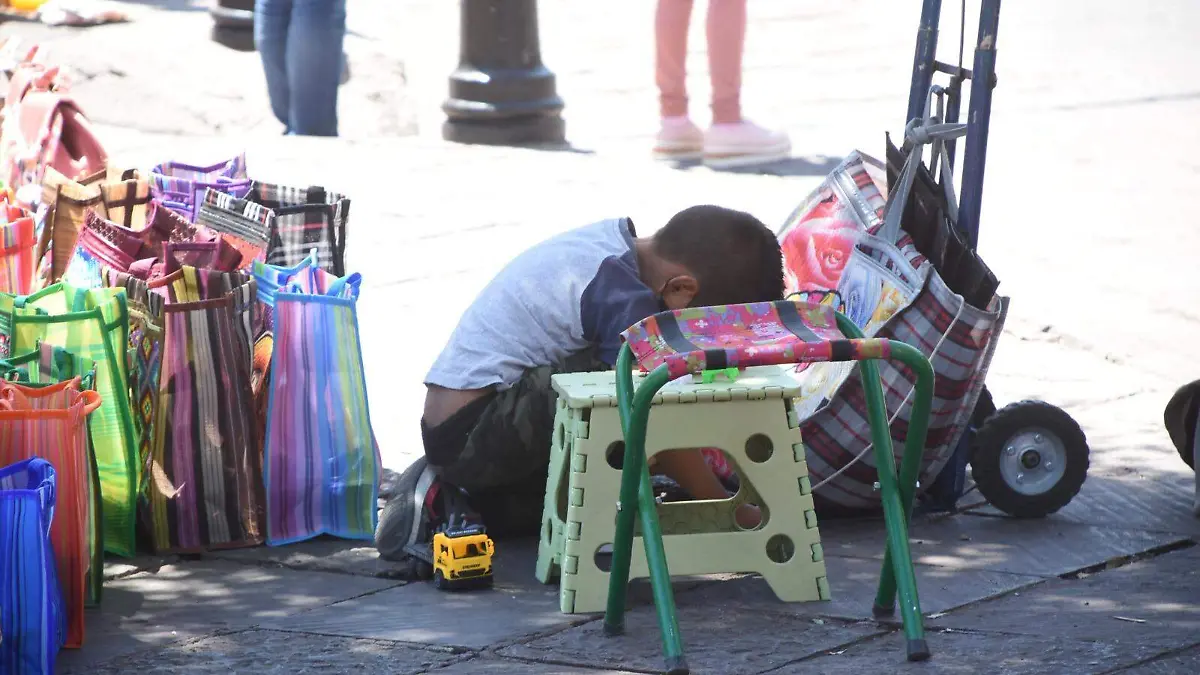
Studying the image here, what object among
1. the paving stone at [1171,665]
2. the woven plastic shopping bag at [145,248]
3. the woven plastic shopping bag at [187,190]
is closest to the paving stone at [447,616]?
the woven plastic shopping bag at [145,248]

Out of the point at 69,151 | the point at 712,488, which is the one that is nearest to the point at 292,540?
the point at 712,488

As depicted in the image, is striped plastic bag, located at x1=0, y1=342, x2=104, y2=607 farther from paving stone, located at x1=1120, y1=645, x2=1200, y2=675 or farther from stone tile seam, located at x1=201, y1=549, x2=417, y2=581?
paving stone, located at x1=1120, y1=645, x2=1200, y2=675

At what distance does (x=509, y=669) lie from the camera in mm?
3342

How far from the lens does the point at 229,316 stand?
4.07 metres

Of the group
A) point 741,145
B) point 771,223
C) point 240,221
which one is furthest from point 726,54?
point 240,221

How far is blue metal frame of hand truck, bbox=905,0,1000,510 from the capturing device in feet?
13.5

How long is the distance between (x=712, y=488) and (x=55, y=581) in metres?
1.44

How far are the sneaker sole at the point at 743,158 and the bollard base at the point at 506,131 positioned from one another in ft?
3.68

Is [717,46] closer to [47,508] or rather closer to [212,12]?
[212,12]

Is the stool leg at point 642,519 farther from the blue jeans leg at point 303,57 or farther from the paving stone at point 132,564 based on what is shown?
the blue jeans leg at point 303,57

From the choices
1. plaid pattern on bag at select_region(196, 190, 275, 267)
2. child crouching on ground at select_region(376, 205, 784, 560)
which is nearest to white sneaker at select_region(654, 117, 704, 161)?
plaid pattern on bag at select_region(196, 190, 275, 267)

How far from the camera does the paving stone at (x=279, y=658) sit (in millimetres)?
3367

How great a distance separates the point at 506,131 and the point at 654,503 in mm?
6401

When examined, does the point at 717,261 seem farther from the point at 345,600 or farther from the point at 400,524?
the point at 345,600
